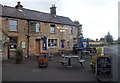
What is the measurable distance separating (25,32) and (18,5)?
457cm

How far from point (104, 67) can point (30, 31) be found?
1780cm

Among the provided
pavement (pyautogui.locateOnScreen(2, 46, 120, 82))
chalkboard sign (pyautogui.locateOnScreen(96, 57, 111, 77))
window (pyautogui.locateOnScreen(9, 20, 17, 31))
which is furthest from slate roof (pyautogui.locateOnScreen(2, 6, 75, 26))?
chalkboard sign (pyautogui.locateOnScreen(96, 57, 111, 77))

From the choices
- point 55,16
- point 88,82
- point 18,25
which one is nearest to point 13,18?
point 18,25

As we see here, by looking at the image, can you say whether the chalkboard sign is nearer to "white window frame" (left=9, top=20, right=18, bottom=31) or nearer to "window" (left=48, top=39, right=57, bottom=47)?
"white window frame" (left=9, top=20, right=18, bottom=31)

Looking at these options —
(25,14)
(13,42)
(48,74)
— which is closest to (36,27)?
(25,14)

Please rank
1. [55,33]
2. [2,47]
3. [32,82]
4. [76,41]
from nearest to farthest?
[32,82] → [2,47] → [55,33] → [76,41]

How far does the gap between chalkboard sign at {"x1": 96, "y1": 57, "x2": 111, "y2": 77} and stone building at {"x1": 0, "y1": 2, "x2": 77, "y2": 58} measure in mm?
11637

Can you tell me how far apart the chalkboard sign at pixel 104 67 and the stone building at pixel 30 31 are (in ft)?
38.2

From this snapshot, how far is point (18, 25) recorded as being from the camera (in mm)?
25297

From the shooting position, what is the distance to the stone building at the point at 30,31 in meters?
23.9

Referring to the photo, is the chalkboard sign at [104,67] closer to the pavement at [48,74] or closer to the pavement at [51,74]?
the pavement at [51,74]

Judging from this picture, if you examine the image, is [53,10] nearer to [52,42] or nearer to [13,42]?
[52,42]

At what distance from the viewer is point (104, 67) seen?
10.7 metres

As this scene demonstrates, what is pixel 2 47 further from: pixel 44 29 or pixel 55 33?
pixel 55 33
